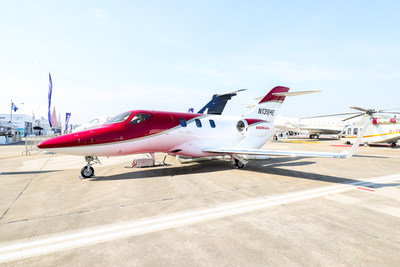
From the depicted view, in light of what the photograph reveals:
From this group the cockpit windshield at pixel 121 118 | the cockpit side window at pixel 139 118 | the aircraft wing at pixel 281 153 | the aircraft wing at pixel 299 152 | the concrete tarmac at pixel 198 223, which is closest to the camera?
the concrete tarmac at pixel 198 223

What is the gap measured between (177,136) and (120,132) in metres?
2.54

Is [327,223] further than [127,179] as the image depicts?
No

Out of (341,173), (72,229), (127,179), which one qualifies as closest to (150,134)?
(127,179)

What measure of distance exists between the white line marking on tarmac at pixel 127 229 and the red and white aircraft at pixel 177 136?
353 cm

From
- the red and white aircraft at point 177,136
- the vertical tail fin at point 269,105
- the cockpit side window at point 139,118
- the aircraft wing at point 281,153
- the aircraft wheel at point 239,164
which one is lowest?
the aircraft wheel at point 239,164

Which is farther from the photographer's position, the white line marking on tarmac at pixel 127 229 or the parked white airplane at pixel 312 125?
the parked white airplane at pixel 312 125

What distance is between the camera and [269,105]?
1342cm

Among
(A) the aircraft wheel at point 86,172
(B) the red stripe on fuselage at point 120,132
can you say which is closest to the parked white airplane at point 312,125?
(B) the red stripe on fuselage at point 120,132

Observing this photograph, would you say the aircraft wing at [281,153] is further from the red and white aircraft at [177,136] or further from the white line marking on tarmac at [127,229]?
the white line marking on tarmac at [127,229]

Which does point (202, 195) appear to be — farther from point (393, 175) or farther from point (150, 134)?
point (393, 175)

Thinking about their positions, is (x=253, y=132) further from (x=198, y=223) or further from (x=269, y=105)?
(x=198, y=223)

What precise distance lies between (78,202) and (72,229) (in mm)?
1691

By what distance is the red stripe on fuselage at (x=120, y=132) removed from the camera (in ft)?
23.9

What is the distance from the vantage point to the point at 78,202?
214 inches
